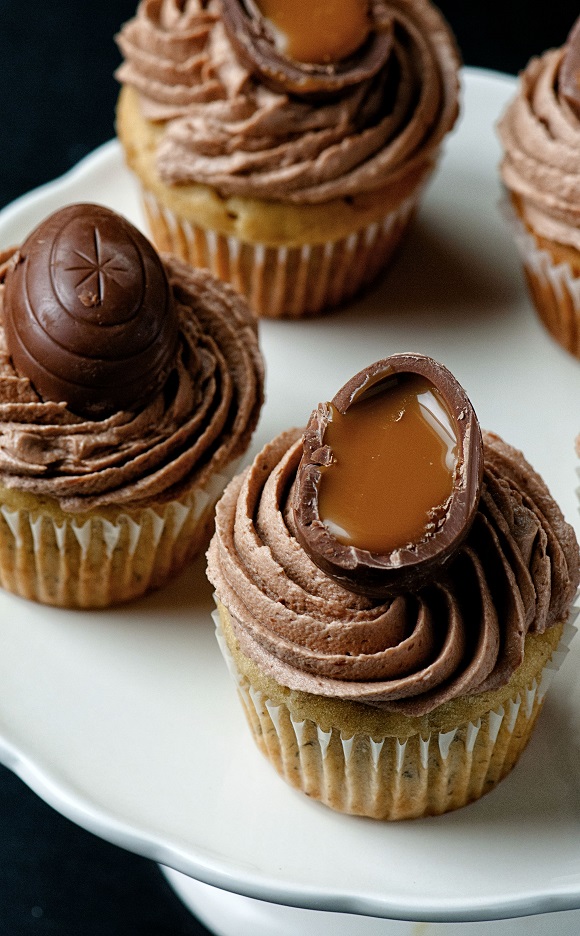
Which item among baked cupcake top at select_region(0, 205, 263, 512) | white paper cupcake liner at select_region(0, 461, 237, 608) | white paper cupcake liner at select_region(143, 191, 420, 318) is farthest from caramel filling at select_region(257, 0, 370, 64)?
white paper cupcake liner at select_region(0, 461, 237, 608)

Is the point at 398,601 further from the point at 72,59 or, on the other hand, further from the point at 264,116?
the point at 72,59

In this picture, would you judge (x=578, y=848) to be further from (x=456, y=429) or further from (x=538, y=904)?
(x=456, y=429)

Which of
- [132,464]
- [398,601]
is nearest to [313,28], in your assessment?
[132,464]

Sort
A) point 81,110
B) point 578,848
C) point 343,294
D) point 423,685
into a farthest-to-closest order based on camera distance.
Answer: point 81,110 < point 343,294 < point 578,848 < point 423,685

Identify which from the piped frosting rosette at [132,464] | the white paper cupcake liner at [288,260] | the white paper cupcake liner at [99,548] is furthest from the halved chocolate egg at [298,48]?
the white paper cupcake liner at [99,548]

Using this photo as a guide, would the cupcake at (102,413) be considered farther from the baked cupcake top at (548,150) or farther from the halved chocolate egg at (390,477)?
the baked cupcake top at (548,150)

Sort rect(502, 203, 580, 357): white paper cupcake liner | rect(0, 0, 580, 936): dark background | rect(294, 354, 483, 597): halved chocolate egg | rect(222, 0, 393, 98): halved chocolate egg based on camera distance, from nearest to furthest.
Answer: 1. rect(294, 354, 483, 597): halved chocolate egg
2. rect(222, 0, 393, 98): halved chocolate egg
3. rect(502, 203, 580, 357): white paper cupcake liner
4. rect(0, 0, 580, 936): dark background

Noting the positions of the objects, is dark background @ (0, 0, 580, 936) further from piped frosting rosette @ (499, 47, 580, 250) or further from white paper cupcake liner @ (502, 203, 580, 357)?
white paper cupcake liner @ (502, 203, 580, 357)

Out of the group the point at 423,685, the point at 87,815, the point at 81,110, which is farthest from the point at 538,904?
the point at 81,110
